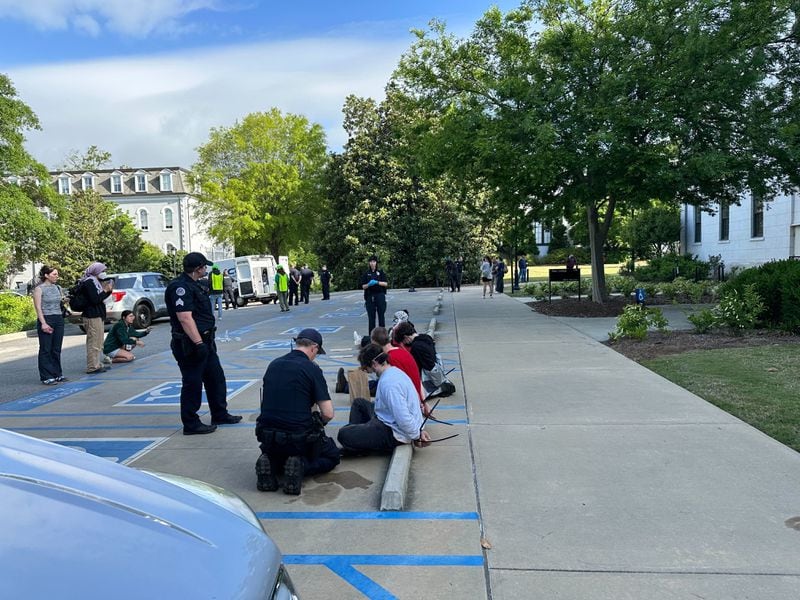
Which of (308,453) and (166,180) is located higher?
(166,180)

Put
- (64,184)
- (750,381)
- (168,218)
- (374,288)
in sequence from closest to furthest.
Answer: (750,381) → (374,288) → (64,184) → (168,218)

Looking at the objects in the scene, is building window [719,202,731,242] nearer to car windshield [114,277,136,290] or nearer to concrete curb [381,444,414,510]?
car windshield [114,277,136,290]

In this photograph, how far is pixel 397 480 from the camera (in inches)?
179

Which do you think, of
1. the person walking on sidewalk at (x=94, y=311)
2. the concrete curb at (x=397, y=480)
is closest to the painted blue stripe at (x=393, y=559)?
the concrete curb at (x=397, y=480)

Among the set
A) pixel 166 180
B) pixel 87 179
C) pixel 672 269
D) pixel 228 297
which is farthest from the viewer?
pixel 166 180

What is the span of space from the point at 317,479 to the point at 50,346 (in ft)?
21.1

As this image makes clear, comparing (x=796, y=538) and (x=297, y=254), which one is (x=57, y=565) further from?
(x=297, y=254)

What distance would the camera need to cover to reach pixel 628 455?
5262mm

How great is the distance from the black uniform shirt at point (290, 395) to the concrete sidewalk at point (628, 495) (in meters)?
1.45

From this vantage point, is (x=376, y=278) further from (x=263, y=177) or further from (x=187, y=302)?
(x=263, y=177)

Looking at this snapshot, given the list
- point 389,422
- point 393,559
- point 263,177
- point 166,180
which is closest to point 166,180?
point 166,180

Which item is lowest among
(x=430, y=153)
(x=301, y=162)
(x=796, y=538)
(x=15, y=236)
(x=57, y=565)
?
(x=796, y=538)

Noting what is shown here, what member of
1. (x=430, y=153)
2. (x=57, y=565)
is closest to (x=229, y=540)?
(x=57, y=565)

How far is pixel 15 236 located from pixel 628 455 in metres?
22.7
